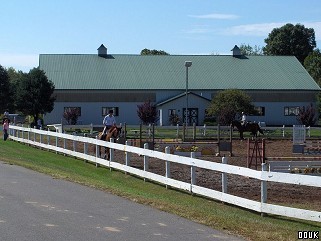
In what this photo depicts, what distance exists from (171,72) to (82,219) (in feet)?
236

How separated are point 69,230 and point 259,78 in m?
72.9

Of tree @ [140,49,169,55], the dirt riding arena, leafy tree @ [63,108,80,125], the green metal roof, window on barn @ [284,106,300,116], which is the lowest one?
the dirt riding arena

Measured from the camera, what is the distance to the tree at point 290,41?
129125mm

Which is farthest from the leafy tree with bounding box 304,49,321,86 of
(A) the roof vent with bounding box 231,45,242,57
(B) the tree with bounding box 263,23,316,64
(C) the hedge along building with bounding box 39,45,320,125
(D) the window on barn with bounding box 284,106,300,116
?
(D) the window on barn with bounding box 284,106,300,116

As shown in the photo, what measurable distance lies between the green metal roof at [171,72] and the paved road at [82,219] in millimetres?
63579

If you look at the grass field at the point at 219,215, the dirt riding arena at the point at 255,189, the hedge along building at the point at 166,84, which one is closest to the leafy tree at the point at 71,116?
the hedge along building at the point at 166,84

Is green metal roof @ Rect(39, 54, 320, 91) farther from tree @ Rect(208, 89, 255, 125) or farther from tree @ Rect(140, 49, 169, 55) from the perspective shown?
tree @ Rect(140, 49, 169, 55)

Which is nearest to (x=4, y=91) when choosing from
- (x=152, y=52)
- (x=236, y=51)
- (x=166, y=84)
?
(x=166, y=84)

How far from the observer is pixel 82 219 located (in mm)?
11188

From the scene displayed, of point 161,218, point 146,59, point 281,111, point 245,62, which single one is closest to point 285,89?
point 281,111

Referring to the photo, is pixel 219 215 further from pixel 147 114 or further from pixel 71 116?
pixel 71 116

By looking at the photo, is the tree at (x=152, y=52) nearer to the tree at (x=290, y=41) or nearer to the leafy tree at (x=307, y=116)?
the tree at (x=290, y=41)

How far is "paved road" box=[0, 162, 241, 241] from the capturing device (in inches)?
388

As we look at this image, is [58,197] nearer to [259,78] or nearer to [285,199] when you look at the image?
[285,199]
